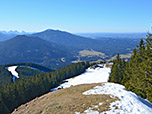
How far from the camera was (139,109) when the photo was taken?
16.6 meters

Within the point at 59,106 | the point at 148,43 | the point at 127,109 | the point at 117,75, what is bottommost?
the point at 117,75

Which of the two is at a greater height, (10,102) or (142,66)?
(142,66)

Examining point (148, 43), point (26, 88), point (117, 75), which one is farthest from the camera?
point (26, 88)

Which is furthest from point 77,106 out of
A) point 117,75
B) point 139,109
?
point 117,75

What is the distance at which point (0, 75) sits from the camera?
468ft

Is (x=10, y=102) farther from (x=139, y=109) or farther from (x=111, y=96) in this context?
(x=139, y=109)

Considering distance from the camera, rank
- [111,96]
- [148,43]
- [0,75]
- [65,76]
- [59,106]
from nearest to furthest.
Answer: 1. [59,106]
2. [111,96]
3. [148,43]
4. [65,76]
5. [0,75]

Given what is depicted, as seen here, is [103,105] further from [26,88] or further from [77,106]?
[26,88]

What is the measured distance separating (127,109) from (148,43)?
17.2 m

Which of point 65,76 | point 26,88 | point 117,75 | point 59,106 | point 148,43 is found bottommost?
point 65,76

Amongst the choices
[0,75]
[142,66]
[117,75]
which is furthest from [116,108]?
[0,75]

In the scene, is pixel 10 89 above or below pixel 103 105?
below

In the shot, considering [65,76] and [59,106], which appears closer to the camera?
[59,106]

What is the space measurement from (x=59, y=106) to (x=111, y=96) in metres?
7.65
